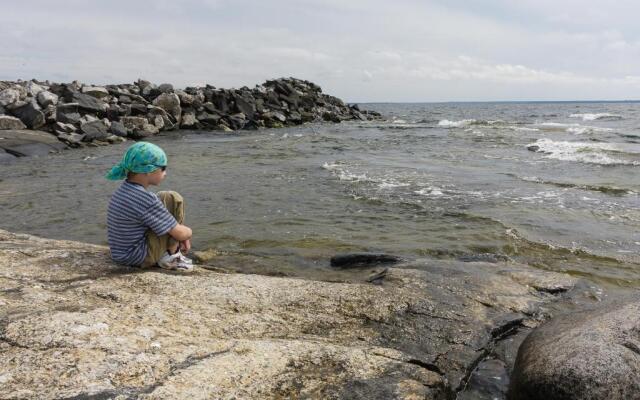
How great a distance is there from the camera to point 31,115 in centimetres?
2027

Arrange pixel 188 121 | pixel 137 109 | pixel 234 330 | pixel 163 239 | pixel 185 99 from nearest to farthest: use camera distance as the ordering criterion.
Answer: pixel 234 330 → pixel 163 239 → pixel 137 109 → pixel 188 121 → pixel 185 99

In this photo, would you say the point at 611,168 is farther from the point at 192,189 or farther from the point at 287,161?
the point at 192,189

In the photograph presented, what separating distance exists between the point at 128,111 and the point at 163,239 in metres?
23.0

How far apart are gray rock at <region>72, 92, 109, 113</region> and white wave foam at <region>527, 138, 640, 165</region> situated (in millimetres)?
19961

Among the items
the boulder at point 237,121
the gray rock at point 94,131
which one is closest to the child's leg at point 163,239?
the gray rock at point 94,131

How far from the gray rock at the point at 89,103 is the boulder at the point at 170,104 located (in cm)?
438

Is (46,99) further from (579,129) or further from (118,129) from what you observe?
(579,129)

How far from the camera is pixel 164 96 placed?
94.5 ft

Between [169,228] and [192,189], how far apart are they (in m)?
7.71

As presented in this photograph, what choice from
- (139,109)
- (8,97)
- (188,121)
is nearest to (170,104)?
(188,121)

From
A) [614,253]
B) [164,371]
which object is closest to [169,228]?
[164,371]

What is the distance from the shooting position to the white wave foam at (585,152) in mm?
16953

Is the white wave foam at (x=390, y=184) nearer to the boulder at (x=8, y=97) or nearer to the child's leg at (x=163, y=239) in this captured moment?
the child's leg at (x=163, y=239)

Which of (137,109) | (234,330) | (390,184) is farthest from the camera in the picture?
(137,109)
